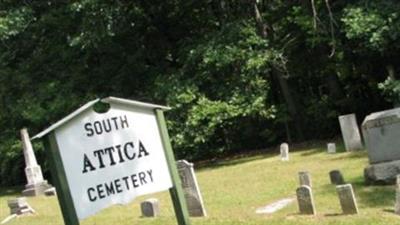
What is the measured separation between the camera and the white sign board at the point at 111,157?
5332 millimetres

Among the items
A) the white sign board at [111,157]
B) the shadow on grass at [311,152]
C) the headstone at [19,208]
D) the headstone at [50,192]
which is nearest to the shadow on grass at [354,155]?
the shadow on grass at [311,152]

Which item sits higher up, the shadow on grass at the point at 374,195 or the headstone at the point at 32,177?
the headstone at the point at 32,177

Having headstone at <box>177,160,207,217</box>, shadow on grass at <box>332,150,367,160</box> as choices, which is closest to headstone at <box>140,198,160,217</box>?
headstone at <box>177,160,207,217</box>

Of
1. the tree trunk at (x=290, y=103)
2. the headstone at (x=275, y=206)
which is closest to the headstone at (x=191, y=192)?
the headstone at (x=275, y=206)

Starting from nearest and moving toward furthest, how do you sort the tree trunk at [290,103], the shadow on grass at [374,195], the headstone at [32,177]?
the shadow on grass at [374,195] < the headstone at [32,177] < the tree trunk at [290,103]

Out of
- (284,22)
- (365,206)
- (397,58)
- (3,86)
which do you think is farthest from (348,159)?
(3,86)

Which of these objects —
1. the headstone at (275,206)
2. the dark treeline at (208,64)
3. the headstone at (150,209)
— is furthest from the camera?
the dark treeline at (208,64)

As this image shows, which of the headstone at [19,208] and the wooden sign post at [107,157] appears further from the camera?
the headstone at [19,208]

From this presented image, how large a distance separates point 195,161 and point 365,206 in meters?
16.6

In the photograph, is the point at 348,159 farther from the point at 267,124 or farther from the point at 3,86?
the point at 3,86

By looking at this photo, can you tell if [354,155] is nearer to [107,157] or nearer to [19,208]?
[19,208]

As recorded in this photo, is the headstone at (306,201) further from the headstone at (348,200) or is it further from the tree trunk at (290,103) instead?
the tree trunk at (290,103)

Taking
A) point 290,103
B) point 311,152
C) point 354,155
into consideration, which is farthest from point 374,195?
point 290,103

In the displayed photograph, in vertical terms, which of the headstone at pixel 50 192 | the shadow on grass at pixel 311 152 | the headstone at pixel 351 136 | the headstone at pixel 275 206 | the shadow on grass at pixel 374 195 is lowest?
the shadow on grass at pixel 374 195
